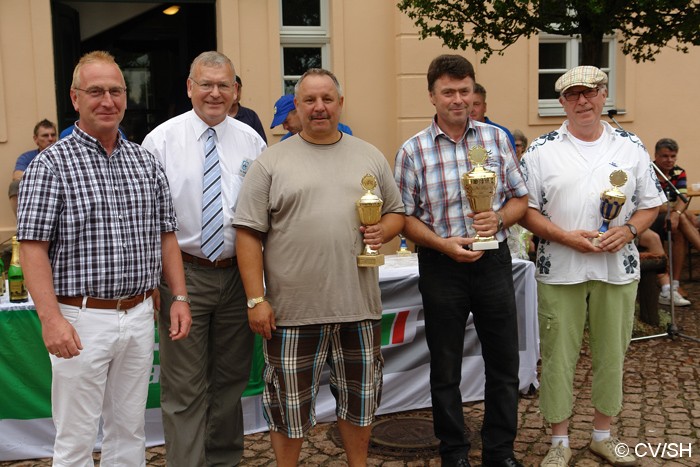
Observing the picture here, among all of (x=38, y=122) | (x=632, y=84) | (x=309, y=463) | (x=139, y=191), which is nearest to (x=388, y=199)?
(x=139, y=191)

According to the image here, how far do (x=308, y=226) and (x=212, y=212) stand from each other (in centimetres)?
49

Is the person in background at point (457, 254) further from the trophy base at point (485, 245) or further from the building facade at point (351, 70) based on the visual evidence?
the building facade at point (351, 70)

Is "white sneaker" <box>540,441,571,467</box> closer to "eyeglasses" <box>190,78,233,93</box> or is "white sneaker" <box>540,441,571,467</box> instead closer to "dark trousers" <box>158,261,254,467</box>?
"dark trousers" <box>158,261,254,467</box>

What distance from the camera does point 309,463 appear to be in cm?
408

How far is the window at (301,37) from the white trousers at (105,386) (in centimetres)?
643

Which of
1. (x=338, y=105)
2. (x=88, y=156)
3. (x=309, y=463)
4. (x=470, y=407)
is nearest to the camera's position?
(x=88, y=156)

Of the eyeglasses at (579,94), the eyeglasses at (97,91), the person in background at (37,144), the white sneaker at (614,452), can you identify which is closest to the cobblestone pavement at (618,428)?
the white sneaker at (614,452)

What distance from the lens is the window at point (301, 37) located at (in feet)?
29.5

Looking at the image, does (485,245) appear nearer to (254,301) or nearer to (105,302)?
(254,301)

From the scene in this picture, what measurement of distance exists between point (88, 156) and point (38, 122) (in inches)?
229

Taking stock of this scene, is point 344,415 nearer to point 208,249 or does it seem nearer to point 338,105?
point 208,249

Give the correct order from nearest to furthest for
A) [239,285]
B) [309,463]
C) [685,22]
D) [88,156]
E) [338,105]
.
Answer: [88,156] < [338,105] < [239,285] < [309,463] < [685,22]

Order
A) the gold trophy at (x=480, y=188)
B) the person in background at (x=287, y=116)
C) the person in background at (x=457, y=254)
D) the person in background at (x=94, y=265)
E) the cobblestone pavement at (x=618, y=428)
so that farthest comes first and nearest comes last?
the person in background at (x=287, y=116)
the cobblestone pavement at (x=618, y=428)
the person in background at (x=457, y=254)
the gold trophy at (x=480, y=188)
the person in background at (x=94, y=265)

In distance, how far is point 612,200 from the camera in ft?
11.9
